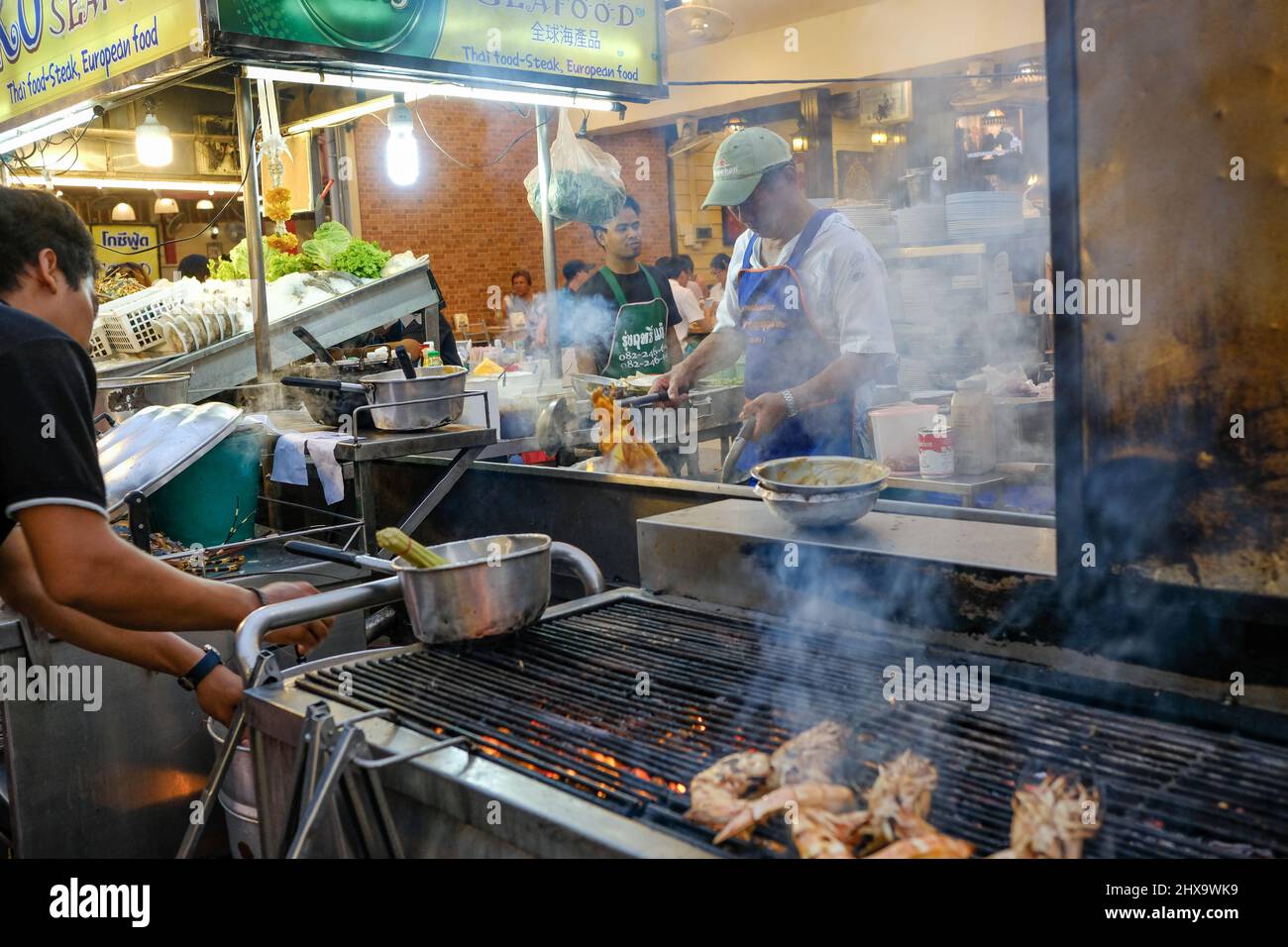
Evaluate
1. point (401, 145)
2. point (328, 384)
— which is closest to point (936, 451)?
point (328, 384)

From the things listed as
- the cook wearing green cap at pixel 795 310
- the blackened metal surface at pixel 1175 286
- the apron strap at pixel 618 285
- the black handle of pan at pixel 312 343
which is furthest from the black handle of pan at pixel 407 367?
the blackened metal surface at pixel 1175 286

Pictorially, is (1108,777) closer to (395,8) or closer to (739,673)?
(739,673)

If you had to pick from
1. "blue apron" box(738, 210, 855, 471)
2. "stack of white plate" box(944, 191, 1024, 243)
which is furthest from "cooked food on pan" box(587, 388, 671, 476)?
"stack of white plate" box(944, 191, 1024, 243)

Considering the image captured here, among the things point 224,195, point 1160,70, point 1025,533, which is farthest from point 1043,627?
point 224,195

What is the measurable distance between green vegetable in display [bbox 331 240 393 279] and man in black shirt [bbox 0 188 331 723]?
16.3 ft

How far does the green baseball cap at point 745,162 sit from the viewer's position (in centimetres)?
423

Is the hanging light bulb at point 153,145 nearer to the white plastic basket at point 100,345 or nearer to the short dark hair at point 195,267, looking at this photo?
the short dark hair at point 195,267

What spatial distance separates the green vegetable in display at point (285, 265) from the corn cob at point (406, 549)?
561 centimetres

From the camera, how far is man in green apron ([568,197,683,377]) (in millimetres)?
6727

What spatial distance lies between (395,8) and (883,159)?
8398 millimetres

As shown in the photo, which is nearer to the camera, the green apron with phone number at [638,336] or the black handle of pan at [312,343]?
the black handle of pan at [312,343]

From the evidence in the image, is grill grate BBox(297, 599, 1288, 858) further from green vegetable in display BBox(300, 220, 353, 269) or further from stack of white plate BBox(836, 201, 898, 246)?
green vegetable in display BBox(300, 220, 353, 269)

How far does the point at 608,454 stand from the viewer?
4.78 metres
